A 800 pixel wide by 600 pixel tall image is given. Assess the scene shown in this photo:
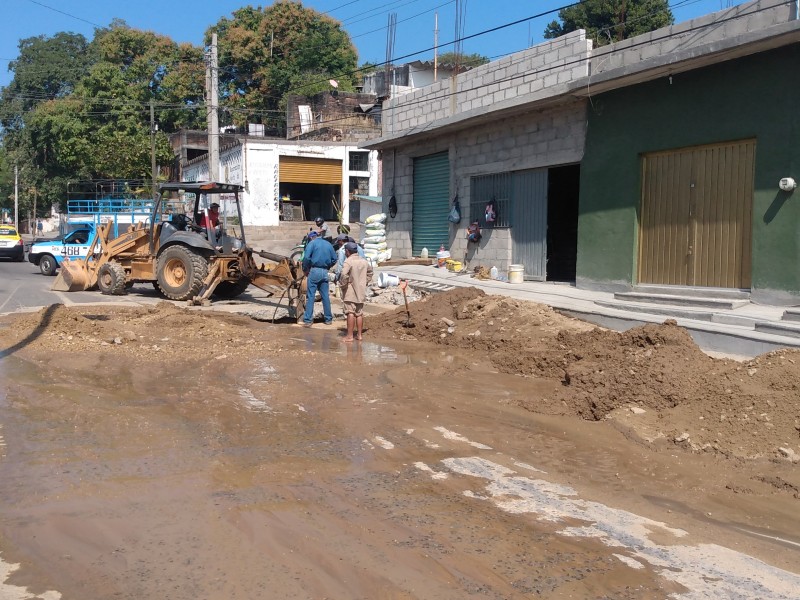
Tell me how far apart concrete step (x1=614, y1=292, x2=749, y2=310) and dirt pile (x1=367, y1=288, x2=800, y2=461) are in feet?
6.78

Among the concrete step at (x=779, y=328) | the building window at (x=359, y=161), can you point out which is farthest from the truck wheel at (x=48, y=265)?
the concrete step at (x=779, y=328)

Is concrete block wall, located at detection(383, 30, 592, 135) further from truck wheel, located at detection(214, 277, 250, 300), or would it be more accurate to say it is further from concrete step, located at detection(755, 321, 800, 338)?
concrete step, located at detection(755, 321, 800, 338)

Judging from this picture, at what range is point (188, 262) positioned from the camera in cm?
1625

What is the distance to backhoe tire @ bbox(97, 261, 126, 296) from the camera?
17.9 m

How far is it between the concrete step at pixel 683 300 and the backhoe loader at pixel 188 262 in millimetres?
6016

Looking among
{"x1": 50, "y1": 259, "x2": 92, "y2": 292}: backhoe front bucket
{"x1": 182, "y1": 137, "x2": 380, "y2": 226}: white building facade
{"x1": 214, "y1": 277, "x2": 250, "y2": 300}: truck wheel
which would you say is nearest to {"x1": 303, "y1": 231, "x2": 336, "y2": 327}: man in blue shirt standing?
{"x1": 214, "y1": 277, "x2": 250, "y2": 300}: truck wheel

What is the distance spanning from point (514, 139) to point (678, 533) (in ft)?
44.3

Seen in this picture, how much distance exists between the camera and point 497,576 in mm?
3990

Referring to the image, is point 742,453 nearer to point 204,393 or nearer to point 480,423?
point 480,423

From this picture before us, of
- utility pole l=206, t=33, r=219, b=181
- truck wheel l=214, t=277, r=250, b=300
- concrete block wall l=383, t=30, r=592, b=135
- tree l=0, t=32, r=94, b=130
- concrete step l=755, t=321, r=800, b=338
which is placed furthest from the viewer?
tree l=0, t=32, r=94, b=130

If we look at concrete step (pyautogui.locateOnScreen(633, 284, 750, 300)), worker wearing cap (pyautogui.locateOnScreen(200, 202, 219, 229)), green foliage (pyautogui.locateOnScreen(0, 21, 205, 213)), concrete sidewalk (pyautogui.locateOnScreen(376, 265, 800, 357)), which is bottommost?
concrete sidewalk (pyautogui.locateOnScreen(376, 265, 800, 357))

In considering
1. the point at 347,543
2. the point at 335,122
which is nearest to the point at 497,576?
the point at 347,543

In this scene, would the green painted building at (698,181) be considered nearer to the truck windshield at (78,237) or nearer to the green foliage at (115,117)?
the truck windshield at (78,237)

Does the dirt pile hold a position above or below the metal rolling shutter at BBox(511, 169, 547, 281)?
below
